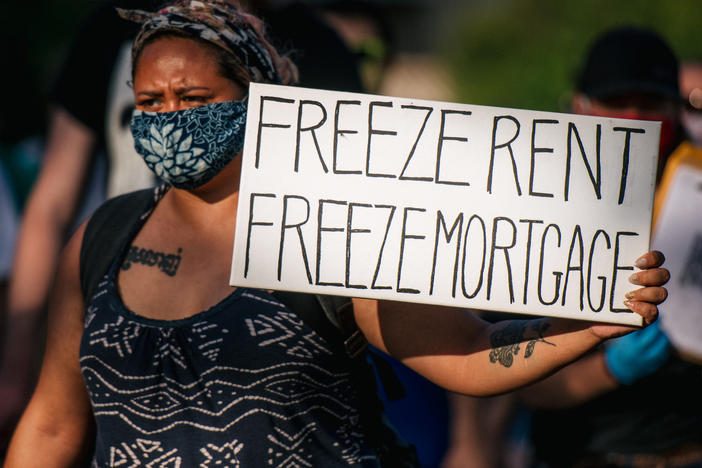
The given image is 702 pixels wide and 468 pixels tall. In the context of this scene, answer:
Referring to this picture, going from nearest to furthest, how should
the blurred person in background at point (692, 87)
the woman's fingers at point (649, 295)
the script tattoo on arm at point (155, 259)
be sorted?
the woman's fingers at point (649, 295) < the script tattoo on arm at point (155, 259) < the blurred person in background at point (692, 87)

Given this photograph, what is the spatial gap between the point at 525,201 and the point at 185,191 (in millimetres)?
906

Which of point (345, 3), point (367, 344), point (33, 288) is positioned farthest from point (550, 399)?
point (345, 3)

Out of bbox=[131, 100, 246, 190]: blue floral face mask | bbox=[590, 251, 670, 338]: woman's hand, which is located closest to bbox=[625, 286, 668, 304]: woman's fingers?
bbox=[590, 251, 670, 338]: woman's hand

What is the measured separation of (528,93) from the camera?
672 inches

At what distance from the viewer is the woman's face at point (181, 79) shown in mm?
2217

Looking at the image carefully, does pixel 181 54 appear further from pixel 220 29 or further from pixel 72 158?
pixel 72 158

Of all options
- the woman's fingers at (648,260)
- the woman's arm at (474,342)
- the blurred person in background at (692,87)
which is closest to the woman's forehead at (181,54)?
the woman's arm at (474,342)

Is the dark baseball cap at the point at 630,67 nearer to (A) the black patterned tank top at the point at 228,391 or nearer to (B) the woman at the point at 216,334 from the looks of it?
(B) the woman at the point at 216,334

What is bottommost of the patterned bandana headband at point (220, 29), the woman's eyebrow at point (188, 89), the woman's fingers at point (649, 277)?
the woman's fingers at point (649, 277)

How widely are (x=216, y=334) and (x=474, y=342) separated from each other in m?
0.64

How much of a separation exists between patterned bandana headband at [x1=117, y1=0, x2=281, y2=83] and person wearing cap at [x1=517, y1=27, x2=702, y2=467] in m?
1.69

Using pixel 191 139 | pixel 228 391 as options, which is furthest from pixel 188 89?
pixel 228 391

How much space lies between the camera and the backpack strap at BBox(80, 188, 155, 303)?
2316 millimetres

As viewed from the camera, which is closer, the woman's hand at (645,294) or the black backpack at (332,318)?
the woman's hand at (645,294)
